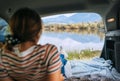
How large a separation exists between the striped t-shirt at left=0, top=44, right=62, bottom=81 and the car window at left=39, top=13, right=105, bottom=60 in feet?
8.16

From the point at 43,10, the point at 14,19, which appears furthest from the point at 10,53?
the point at 43,10

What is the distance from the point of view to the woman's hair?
1.18m

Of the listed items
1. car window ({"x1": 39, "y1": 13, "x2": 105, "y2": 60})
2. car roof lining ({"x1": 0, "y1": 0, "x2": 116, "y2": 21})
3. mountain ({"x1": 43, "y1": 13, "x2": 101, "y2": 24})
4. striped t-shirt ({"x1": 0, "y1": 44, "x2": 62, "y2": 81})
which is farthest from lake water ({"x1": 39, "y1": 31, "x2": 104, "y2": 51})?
striped t-shirt ({"x1": 0, "y1": 44, "x2": 62, "y2": 81})

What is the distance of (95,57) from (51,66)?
3.28 meters

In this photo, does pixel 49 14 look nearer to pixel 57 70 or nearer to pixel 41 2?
pixel 41 2

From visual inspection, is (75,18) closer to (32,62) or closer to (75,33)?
(75,33)

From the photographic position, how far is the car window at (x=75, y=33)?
12.6 ft

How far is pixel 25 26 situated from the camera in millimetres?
1184

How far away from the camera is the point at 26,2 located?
3275 mm

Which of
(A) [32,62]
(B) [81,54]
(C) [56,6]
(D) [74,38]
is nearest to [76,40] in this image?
(D) [74,38]

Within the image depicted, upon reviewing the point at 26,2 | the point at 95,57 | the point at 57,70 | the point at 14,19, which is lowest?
the point at 95,57

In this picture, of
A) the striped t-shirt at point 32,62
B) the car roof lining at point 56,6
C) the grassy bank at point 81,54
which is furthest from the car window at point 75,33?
the striped t-shirt at point 32,62

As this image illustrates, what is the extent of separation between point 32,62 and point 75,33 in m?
2.71

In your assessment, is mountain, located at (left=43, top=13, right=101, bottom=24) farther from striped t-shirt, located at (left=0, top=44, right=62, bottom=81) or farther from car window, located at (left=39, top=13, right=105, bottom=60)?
striped t-shirt, located at (left=0, top=44, right=62, bottom=81)
